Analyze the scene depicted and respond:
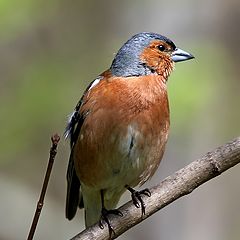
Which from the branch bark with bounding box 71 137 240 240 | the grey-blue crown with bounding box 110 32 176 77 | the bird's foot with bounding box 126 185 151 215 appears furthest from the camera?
the grey-blue crown with bounding box 110 32 176 77

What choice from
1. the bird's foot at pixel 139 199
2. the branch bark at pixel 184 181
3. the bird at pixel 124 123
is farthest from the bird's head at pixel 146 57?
the branch bark at pixel 184 181

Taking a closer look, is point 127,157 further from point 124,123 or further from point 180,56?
point 180,56

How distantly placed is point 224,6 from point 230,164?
5.90 m

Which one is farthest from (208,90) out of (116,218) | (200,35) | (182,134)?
(116,218)

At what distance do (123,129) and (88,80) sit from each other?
4.18 m

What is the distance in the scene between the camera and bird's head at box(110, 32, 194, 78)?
6008 millimetres

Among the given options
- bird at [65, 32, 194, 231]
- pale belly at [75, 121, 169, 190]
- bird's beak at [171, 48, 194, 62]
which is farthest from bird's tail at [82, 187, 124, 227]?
bird's beak at [171, 48, 194, 62]

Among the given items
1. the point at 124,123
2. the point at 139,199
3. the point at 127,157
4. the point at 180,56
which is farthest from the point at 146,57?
the point at 139,199

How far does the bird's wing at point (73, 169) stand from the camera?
602cm

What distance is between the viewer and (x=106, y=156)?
5.75m

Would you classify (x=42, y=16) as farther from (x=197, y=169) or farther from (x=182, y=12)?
(x=197, y=169)

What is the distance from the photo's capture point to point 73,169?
615 centimetres

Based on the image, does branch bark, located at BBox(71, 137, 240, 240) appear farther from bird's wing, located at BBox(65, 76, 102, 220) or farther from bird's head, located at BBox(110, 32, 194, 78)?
bird's head, located at BBox(110, 32, 194, 78)

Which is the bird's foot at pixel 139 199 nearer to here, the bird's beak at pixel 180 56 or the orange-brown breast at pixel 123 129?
the orange-brown breast at pixel 123 129
